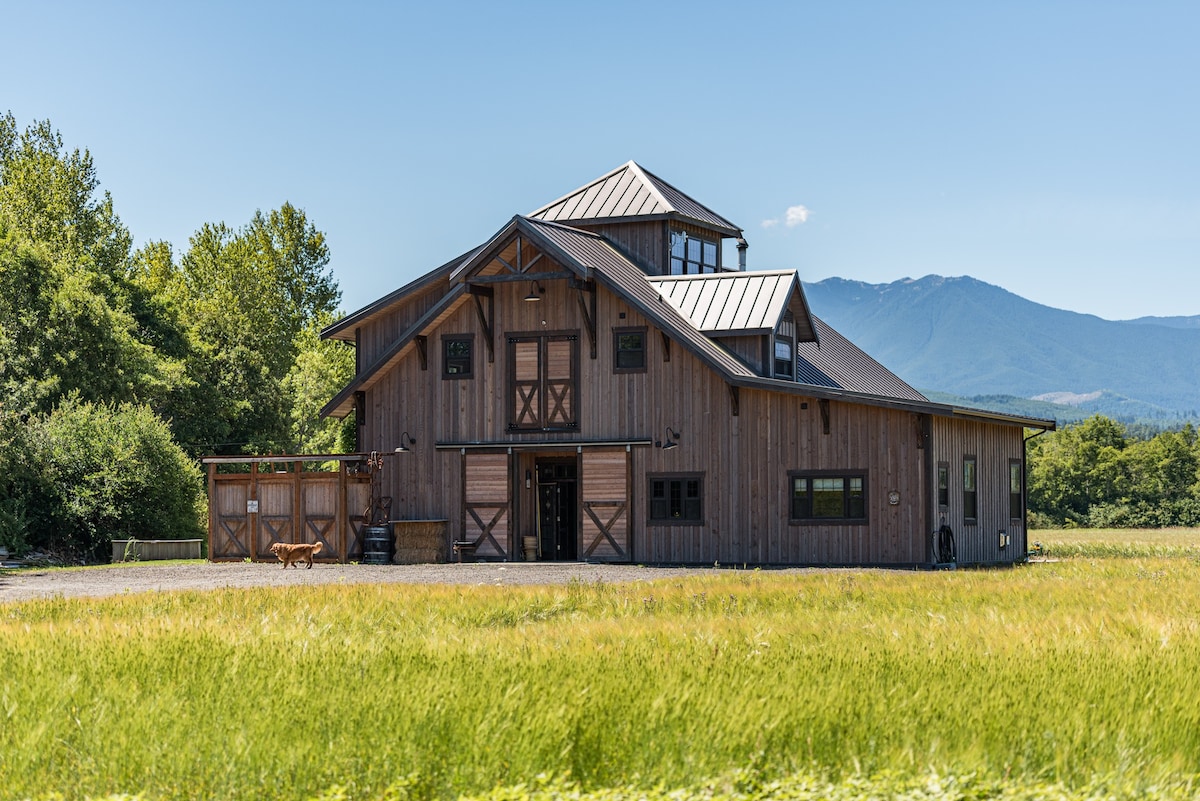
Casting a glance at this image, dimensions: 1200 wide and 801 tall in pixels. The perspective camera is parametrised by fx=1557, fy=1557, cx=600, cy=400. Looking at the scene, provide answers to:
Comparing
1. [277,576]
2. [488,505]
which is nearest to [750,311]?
[488,505]

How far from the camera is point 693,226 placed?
43.0 meters

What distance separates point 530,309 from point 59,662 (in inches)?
944

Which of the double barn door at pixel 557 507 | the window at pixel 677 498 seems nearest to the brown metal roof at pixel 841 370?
the window at pixel 677 498

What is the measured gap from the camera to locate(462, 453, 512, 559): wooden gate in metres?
36.8

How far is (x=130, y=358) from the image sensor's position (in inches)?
2093

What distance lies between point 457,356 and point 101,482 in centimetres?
1126

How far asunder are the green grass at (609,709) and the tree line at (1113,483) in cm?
6382

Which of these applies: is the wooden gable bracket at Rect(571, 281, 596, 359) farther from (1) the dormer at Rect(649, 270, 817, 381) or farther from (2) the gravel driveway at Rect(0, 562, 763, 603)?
(2) the gravel driveway at Rect(0, 562, 763, 603)

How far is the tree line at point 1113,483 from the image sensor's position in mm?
77750

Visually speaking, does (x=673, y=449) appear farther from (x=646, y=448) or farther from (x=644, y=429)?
(x=644, y=429)

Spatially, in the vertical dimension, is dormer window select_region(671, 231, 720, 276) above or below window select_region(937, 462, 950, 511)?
above

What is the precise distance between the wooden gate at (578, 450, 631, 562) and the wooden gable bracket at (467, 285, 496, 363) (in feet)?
11.3

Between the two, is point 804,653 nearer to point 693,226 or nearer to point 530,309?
point 530,309

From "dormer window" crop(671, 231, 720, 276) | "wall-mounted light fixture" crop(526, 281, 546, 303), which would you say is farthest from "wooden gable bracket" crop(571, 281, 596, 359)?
"dormer window" crop(671, 231, 720, 276)
